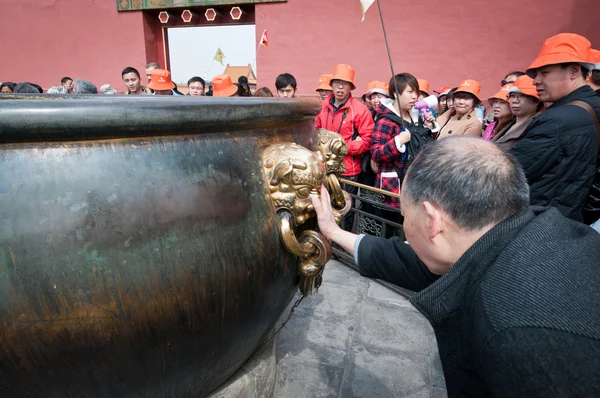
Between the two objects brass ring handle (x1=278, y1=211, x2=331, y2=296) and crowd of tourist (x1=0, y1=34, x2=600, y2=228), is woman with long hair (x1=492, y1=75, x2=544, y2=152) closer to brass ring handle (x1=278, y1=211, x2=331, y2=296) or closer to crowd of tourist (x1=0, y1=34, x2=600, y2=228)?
crowd of tourist (x1=0, y1=34, x2=600, y2=228)

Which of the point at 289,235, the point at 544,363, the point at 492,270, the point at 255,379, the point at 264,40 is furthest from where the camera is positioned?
the point at 264,40

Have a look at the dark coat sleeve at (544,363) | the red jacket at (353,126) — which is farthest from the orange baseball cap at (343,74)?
the dark coat sleeve at (544,363)

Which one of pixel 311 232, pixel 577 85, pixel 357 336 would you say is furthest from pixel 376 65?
pixel 311 232

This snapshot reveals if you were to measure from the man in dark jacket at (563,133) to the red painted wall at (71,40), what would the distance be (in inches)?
369

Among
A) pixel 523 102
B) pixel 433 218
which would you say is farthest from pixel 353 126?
pixel 433 218

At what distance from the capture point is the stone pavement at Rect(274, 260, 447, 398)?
1792 millimetres

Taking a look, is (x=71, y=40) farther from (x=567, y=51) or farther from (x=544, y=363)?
(x=544, y=363)

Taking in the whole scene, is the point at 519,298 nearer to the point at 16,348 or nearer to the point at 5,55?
the point at 16,348

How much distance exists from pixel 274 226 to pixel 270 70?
322 inches

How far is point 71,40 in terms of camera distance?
32.0 feet

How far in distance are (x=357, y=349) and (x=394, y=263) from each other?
878mm

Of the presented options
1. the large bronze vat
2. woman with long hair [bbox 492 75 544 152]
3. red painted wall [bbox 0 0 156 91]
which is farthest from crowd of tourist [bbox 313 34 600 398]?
red painted wall [bbox 0 0 156 91]

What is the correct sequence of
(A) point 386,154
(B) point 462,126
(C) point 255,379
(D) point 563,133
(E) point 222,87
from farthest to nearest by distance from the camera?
(E) point 222,87, (B) point 462,126, (A) point 386,154, (D) point 563,133, (C) point 255,379

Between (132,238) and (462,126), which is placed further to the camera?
(462,126)
